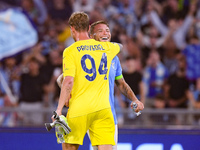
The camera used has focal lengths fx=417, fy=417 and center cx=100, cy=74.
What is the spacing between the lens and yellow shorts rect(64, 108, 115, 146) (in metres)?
4.39

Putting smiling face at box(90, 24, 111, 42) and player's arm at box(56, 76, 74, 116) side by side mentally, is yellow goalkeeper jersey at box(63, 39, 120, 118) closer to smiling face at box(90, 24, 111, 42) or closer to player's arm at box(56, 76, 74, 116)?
player's arm at box(56, 76, 74, 116)

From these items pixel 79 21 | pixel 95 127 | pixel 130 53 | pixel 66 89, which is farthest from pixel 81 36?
pixel 130 53

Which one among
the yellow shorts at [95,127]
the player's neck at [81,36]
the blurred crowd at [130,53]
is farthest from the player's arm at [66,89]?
the blurred crowd at [130,53]

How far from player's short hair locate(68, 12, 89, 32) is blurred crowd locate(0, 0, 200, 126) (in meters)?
3.66

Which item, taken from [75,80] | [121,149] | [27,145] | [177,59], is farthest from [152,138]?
[177,59]

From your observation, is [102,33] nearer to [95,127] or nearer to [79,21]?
[79,21]

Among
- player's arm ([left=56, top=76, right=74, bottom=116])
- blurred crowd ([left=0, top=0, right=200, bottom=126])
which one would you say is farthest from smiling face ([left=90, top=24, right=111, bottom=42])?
blurred crowd ([left=0, top=0, right=200, bottom=126])

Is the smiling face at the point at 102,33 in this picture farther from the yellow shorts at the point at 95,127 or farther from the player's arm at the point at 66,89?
the yellow shorts at the point at 95,127

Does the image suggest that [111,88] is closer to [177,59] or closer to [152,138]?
[152,138]

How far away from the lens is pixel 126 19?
10094 mm

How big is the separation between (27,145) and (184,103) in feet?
11.9

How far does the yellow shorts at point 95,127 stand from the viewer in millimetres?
4391

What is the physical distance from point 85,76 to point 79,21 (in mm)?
593

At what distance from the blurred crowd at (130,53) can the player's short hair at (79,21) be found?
3662 millimetres
